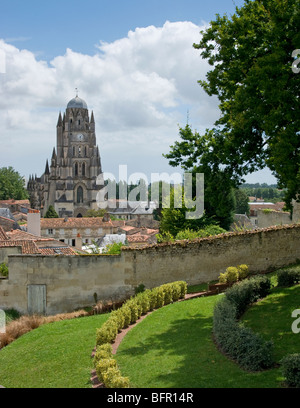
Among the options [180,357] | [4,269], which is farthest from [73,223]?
[180,357]

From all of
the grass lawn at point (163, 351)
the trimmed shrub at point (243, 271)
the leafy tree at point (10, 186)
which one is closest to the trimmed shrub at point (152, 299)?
the grass lawn at point (163, 351)

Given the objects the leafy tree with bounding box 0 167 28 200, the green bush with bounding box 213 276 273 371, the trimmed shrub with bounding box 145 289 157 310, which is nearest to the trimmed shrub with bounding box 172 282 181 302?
the trimmed shrub with bounding box 145 289 157 310

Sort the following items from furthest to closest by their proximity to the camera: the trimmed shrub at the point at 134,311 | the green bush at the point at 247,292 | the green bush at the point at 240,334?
the trimmed shrub at the point at 134,311 → the green bush at the point at 247,292 → the green bush at the point at 240,334

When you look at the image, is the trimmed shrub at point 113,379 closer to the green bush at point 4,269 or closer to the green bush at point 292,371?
the green bush at point 292,371

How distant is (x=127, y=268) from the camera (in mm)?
21500

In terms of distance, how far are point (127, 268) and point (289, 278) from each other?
298 inches

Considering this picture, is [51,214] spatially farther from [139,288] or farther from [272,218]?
[139,288]

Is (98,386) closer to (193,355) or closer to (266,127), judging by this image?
(193,355)

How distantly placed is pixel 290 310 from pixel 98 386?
6156 millimetres

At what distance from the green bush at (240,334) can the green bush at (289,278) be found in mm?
1576

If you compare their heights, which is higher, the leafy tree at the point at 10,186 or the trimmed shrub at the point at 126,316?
the leafy tree at the point at 10,186

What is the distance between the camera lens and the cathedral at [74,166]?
400ft

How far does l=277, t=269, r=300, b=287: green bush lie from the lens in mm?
16812
